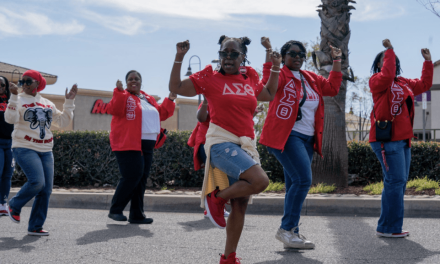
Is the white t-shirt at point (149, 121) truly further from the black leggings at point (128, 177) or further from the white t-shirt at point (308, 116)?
the white t-shirt at point (308, 116)

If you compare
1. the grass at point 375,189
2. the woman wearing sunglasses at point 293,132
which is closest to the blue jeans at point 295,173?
the woman wearing sunglasses at point 293,132

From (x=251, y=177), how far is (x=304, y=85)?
5.23 feet

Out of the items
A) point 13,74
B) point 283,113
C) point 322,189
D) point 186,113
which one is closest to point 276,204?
point 322,189

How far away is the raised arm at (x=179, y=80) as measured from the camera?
12.2ft

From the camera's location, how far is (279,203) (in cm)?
746

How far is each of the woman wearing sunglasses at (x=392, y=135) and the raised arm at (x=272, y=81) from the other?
A: 1596 millimetres

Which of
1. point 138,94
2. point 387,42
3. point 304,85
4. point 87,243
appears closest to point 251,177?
point 304,85

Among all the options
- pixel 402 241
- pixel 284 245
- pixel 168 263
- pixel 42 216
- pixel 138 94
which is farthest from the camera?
pixel 138 94

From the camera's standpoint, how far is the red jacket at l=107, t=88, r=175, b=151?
614 centimetres

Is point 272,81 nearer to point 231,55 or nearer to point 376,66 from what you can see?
point 231,55

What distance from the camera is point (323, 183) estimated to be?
8633 mm

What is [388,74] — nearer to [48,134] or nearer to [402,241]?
[402,241]

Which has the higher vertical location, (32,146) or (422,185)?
(32,146)

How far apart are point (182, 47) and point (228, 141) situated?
0.78m
